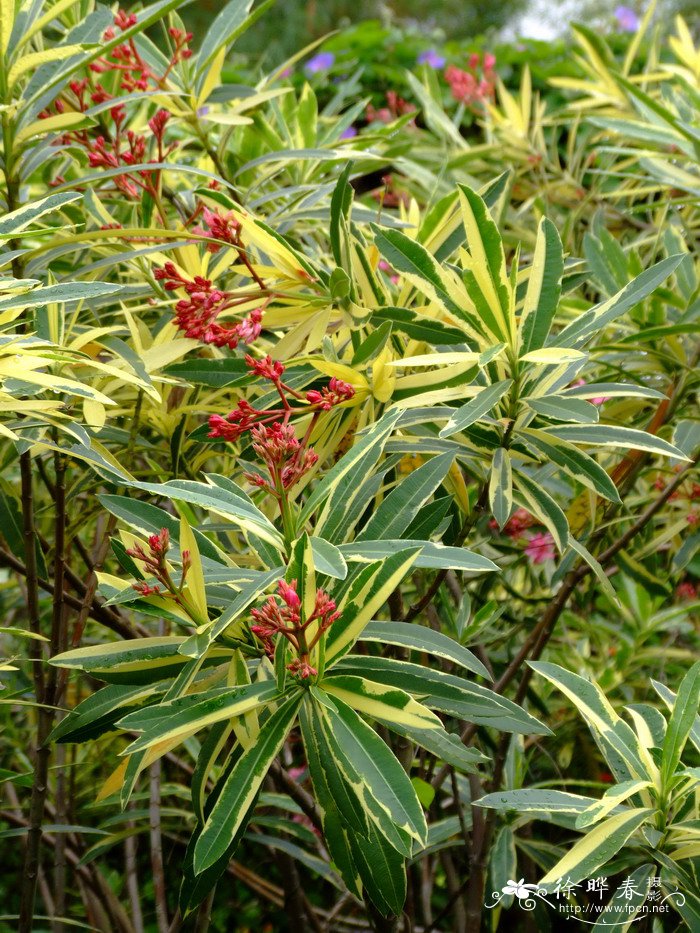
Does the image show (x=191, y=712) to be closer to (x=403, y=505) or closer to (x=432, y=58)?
(x=403, y=505)

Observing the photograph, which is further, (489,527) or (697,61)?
(697,61)

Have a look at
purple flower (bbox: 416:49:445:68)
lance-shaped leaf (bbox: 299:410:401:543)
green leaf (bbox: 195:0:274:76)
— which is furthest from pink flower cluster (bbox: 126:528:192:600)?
purple flower (bbox: 416:49:445:68)

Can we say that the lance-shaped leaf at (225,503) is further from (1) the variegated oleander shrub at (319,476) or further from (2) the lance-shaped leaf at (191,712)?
(2) the lance-shaped leaf at (191,712)

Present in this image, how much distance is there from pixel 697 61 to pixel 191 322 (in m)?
1.28

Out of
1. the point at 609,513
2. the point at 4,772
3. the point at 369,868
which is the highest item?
the point at 609,513

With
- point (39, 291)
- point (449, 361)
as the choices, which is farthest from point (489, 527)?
point (39, 291)

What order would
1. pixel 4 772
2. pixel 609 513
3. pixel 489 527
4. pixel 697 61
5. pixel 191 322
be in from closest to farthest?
1. pixel 191 322
2. pixel 4 772
3. pixel 609 513
4. pixel 489 527
5. pixel 697 61

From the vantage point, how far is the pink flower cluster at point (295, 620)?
78 cm

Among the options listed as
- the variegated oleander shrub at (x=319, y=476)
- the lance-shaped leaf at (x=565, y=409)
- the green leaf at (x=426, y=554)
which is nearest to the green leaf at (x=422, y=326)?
the variegated oleander shrub at (x=319, y=476)

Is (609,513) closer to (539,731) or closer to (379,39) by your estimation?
(539,731)

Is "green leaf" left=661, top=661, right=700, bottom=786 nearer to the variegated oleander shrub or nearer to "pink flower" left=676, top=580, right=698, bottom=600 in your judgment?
the variegated oleander shrub

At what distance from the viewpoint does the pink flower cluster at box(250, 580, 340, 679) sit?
2.57ft

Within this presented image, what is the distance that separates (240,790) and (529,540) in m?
0.94

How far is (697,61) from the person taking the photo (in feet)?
5.91
